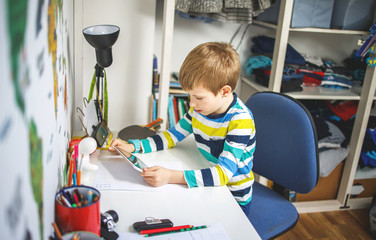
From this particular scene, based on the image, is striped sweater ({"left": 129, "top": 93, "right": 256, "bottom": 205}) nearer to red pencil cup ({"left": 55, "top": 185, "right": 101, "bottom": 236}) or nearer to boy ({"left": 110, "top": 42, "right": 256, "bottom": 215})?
boy ({"left": 110, "top": 42, "right": 256, "bottom": 215})

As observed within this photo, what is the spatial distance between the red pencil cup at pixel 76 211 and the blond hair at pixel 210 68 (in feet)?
1.78

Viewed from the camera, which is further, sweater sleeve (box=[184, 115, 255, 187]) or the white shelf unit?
the white shelf unit

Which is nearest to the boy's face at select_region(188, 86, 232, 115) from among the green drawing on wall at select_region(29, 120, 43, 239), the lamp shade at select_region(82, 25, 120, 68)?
the lamp shade at select_region(82, 25, 120, 68)

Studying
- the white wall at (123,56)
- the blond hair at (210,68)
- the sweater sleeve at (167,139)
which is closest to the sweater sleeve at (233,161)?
the blond hair at (210,68)

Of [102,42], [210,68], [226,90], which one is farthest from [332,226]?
[102,42]

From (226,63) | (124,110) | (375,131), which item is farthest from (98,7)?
(375,131)

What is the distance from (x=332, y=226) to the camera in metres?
2.26

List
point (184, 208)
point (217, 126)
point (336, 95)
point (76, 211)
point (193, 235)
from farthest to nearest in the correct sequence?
point (336, 95)
point (217, 126)
point (184, 208)
point (193, 235)
point (76, 211)

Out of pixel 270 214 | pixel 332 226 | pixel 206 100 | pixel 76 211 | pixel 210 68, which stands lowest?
pixel 332 226

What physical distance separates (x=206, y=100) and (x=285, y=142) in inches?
16.5

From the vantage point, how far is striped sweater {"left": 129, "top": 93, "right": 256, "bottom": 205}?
116 centimetres

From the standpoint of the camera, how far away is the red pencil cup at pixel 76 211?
30.0 inches

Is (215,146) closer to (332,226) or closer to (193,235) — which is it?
(193,235)

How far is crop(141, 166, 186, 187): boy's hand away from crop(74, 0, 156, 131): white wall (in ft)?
2.13
